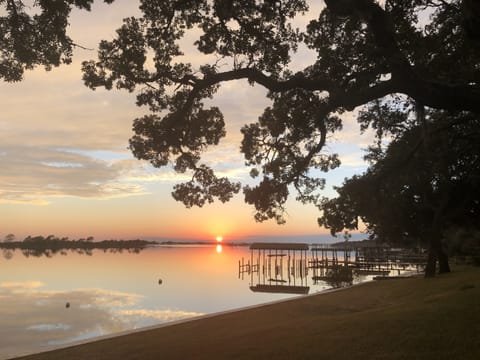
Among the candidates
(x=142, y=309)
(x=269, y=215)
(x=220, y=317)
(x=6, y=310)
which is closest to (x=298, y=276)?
(x=142, y=309)

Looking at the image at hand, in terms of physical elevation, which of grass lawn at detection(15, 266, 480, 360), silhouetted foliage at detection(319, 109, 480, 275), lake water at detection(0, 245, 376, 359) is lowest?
lake water at detection(0, 245, 376, 359)

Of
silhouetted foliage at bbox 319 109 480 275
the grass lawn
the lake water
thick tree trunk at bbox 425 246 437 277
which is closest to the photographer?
the grass lawn

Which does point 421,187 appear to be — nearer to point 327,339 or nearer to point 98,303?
point 327,339

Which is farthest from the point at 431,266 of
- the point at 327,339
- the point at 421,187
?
the point at 327,339

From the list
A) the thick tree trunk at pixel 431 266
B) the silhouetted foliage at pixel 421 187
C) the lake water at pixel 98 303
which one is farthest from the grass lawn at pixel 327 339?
the thick tree trunk at pixel 431 266

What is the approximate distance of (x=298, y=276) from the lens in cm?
5525

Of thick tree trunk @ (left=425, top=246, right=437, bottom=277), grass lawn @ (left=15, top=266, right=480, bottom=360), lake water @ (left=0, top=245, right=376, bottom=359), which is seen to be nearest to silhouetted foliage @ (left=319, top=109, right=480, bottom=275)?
thick tree trunk @ (left=425, top=246, right=437, bottom=277)

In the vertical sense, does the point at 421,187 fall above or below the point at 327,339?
above

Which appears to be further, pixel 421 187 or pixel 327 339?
pixel 421 187

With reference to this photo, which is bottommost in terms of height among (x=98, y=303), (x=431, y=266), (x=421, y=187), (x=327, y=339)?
(x=98, y=303)

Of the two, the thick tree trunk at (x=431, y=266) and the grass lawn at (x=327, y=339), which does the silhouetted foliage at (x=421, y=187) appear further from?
the grass lawn at (x=327, y=339)

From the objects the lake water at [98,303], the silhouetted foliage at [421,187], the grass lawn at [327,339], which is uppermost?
the silhouetted foliage at [421,187]

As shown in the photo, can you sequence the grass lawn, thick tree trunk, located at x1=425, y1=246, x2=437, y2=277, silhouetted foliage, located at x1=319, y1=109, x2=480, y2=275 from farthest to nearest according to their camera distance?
thick tree trunk, located at x1=425, y1=246, x2=437, y2=277 → silhouetted foliage, located at x1=319, y1=109, x2=480, y2=275 → the grass lawn

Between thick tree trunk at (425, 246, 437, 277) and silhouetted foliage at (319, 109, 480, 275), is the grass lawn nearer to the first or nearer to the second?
silhouetted foliage at (319, 109, 480, 275)
